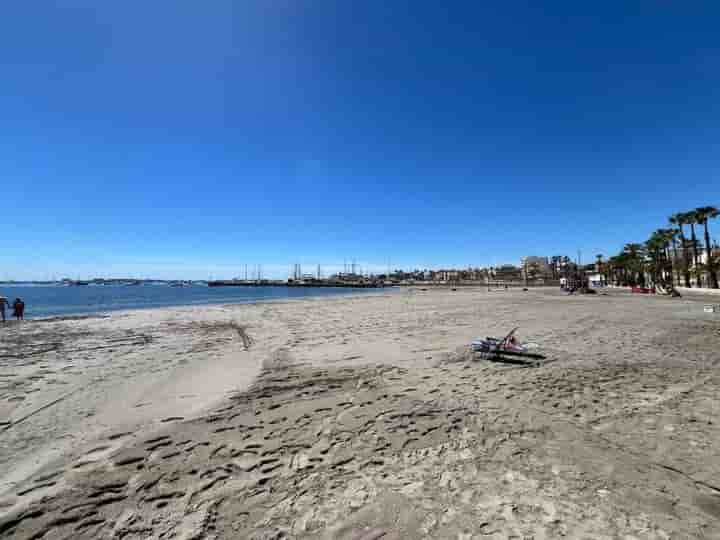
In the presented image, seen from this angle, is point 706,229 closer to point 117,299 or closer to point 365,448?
point 365,448

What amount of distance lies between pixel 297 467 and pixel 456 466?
1943 millimetres

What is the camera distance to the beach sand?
9.74 feet

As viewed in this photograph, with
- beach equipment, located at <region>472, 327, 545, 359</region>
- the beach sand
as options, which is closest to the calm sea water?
the beach sand

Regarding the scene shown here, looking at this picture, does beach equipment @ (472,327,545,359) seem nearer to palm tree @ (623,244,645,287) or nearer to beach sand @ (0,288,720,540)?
beach sand @ (0,288,720,540)

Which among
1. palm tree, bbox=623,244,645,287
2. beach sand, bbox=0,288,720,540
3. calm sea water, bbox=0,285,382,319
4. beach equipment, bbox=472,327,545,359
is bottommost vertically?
beach sand, bbox=0,288,720,540

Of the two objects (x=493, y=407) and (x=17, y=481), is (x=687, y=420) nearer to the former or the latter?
(x=493, y=407)

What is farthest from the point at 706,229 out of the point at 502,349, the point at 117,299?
the point at 117,299

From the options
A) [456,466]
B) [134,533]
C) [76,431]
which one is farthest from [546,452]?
[76,431]

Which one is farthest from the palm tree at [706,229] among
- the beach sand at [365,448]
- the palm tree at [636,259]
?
the beach sand at [365,448]

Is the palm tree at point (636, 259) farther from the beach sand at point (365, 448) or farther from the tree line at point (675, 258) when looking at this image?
the beach sand at point (365, 448)

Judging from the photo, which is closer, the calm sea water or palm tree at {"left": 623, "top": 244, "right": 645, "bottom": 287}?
the calm sea water

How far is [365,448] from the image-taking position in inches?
169

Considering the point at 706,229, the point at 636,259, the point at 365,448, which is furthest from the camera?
the point at 636,259

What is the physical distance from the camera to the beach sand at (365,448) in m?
2.97
